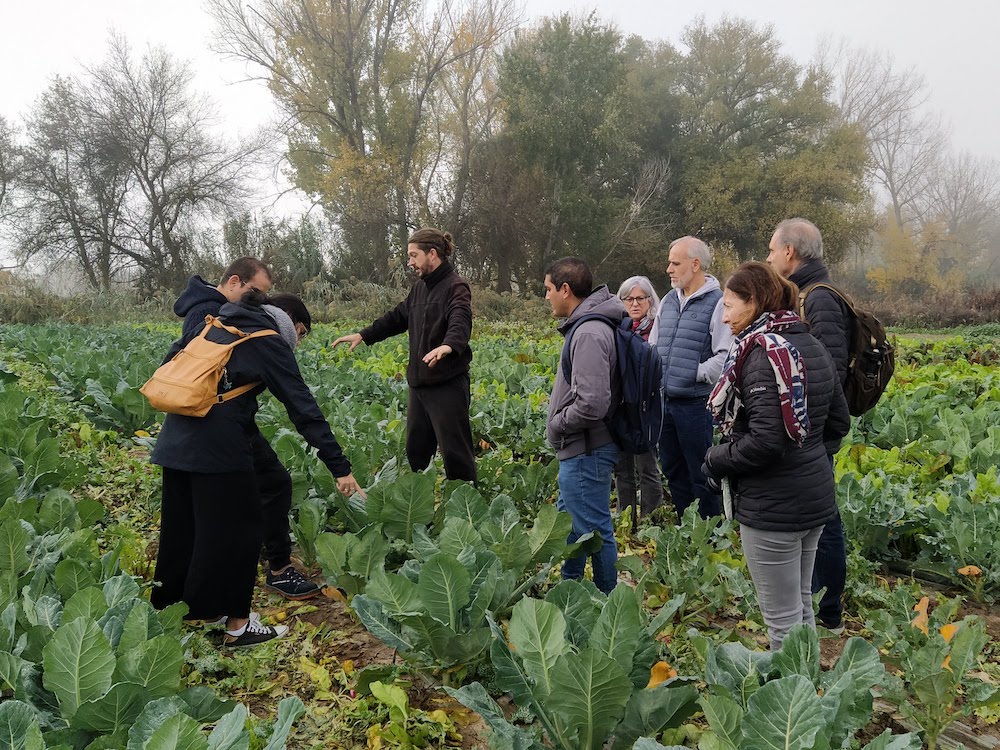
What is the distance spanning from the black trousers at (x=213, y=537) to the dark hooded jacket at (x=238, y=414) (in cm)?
9

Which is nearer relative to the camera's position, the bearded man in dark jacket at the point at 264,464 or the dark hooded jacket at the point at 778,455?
the dark hooded jacket at the point at 778,455

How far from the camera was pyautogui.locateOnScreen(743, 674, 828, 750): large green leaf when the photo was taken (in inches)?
66.8

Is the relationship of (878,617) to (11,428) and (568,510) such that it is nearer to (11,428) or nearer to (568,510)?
(568,510)

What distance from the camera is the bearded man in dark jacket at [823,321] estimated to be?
10.0 ft

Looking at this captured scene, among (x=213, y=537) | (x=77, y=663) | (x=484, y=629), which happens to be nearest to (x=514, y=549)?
(x=484, y=629)

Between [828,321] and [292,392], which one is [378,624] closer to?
[292,392]

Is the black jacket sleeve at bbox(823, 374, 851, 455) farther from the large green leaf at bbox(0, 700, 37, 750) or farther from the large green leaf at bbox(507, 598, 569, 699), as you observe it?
the large green leaf at bbox(0, 700, 37, 750)

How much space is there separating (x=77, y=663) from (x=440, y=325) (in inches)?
108

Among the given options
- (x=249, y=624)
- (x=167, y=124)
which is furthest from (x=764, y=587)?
(x=167, y=124)

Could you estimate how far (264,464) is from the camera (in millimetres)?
3443

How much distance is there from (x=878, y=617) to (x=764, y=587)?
72cm

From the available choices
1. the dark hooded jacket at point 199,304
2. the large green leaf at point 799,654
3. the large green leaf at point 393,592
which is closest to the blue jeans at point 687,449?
the large green leaf at point 799,654

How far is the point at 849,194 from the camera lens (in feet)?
105

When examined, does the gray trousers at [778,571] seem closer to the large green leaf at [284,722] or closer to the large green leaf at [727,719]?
the large green leaf at [727,719]
